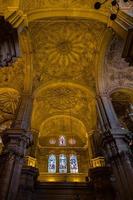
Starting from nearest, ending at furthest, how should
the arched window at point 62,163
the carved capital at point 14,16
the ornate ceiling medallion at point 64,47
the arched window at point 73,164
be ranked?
the carved capital at point 14,16
the ornate ceiling medallion at point 64,47
the arched window at point 62,163
the arched window at point 73,164

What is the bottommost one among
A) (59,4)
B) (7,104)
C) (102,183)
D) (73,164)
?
(102,183)

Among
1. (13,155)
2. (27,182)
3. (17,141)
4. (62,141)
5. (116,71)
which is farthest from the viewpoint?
(62,141)

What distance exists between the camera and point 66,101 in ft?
51.3

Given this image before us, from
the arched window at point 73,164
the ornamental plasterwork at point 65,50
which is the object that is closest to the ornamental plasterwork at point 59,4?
the ornamental plasterwork at point 65,50

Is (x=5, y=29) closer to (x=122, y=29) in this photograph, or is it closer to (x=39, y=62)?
(x=122, y=29)

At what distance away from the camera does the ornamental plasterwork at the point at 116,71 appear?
13.5 meters

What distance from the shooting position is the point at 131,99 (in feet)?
45.4

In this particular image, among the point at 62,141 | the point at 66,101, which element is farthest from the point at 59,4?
the point at 62,141

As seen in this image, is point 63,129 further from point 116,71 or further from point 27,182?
point 27,182

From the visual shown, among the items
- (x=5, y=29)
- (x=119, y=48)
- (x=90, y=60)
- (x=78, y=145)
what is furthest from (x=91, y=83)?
(x=5, y=29)

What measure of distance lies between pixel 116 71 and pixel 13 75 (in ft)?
23.7

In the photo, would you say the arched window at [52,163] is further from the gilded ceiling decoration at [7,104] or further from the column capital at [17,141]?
the column capital at [17,141]

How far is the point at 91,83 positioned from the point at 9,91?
576 centimetres

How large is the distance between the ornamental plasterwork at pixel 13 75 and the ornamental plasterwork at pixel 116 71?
5786 millimetres
